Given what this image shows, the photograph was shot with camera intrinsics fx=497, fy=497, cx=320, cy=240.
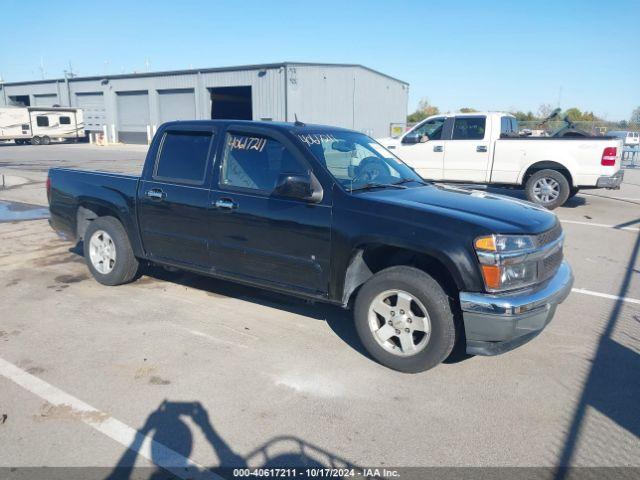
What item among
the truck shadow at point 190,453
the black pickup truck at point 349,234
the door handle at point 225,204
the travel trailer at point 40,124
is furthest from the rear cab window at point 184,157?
the travel trailer at point 40,124

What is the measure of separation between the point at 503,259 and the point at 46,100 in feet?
180

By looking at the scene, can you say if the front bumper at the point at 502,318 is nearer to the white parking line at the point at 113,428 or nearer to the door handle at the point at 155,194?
the white parking line at the point at 113,428

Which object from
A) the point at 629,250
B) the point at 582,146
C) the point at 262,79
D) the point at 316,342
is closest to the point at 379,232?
the point at 316,342

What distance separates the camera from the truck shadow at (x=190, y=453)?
271cm

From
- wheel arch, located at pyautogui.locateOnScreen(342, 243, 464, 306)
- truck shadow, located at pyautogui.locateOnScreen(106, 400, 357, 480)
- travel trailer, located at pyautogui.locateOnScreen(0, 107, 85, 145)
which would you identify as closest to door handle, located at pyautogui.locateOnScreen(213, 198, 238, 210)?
wheel arch, located at pyautogui.locateOnScreen(342, 243, 464, 306)

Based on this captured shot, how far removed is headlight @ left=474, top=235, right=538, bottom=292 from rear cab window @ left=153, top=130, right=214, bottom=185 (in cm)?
271

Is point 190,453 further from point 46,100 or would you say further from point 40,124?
point 46,100

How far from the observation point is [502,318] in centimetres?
339

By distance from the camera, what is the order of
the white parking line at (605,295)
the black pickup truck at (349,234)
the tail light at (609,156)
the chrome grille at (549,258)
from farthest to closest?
the tail light at (609,156) < the white parking line at (605,295) < the chrome grille at (549,258) < the black pickup truck at (349,234)

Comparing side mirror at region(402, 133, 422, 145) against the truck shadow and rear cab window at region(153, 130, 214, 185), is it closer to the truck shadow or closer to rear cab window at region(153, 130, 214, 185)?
rear cab window at region(153, 130, 214, 185)

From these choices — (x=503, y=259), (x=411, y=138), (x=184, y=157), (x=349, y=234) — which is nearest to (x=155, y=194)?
(x=184, y=157)

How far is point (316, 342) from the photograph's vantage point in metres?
→ 4.35

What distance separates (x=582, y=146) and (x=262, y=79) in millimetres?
24221

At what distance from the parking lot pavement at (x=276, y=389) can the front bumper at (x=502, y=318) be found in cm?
38
